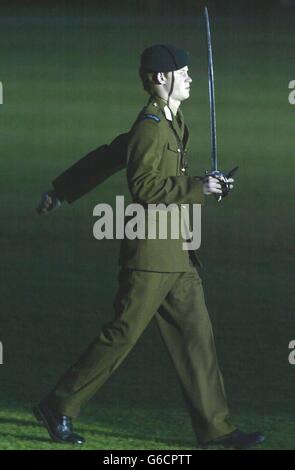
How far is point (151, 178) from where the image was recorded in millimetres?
8062

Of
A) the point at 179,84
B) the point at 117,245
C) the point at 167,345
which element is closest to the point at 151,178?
the point at 179,84

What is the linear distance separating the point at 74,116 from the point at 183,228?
1455cm

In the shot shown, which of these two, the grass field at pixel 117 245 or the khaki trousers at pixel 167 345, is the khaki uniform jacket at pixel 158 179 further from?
the grass field at pixel 117 245

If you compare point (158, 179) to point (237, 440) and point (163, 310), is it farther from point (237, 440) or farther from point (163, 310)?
point (237, 440)

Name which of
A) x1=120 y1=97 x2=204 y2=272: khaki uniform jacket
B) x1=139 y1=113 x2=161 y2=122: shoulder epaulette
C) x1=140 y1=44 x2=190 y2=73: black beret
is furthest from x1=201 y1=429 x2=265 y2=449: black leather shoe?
x1=140 y1=44 x2=190 y2=73: black beret

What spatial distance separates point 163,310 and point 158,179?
0.64 meters

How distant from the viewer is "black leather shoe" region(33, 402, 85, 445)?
8.38 meters

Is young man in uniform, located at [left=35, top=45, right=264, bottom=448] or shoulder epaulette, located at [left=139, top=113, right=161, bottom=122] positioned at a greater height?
shoulder epaulette, located at [left=139, top=113, right=161, bottom=122]

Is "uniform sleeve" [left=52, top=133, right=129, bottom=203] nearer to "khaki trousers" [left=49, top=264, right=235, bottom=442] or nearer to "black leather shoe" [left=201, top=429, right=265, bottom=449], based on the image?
"khaki trousers" [left=49, top=264, right=235, bottom=442]

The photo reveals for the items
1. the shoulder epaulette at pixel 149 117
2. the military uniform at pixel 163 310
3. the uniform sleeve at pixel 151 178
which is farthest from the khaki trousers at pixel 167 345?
the shoulder epaulette at pixel 149 117

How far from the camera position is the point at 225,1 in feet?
128

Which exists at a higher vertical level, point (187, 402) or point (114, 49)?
point (114, 49)

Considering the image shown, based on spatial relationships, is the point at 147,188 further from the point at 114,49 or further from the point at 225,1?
the point at 225,1

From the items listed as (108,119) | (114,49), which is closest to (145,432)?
(108,119)
